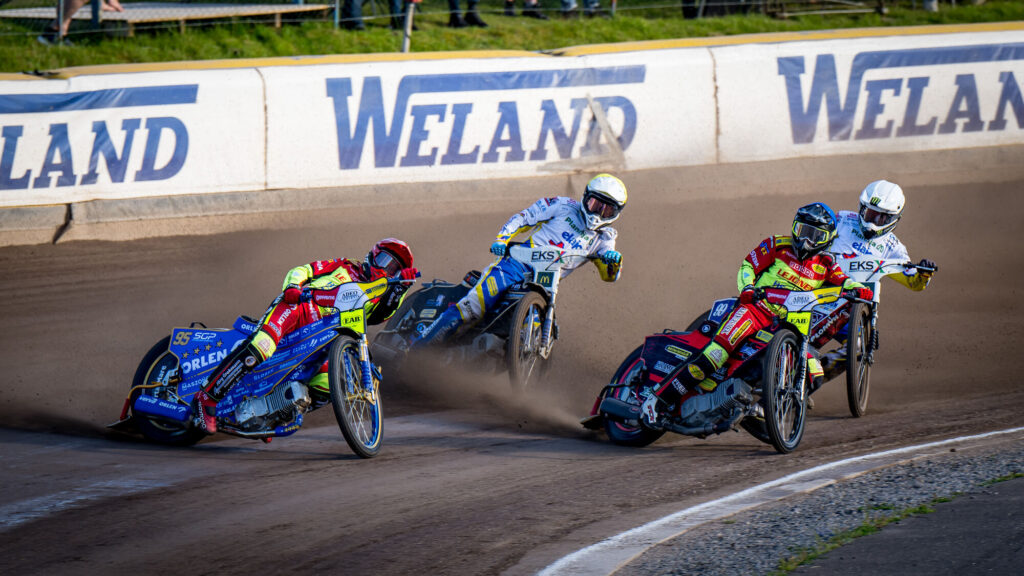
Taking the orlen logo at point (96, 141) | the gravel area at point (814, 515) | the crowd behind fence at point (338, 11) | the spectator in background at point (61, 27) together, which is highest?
the crowd behind fence at point (338, 11)

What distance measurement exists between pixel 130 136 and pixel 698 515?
32.3 ft

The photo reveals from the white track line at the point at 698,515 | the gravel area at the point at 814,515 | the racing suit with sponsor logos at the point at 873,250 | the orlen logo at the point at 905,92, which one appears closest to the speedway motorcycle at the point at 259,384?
the white track line at the point at 698,515

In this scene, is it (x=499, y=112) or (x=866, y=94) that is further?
(x=866, y=94)

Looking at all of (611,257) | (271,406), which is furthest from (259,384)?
(611,257)

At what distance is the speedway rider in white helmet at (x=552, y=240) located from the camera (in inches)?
420

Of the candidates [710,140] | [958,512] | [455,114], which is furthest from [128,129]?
[958,512]

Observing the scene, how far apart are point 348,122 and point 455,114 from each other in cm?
149

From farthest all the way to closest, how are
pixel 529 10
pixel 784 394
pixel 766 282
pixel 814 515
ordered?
pixel 529 10
pixel 766 282
pixel 784 394
pixel 814 515

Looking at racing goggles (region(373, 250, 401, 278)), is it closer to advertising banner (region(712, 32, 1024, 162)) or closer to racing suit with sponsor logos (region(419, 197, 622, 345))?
racing suit with sponsor logos (region(419, 197, 622, 345))

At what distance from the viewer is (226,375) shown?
8305 millimetres

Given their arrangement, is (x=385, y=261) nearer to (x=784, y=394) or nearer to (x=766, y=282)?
(x=784, y=394)

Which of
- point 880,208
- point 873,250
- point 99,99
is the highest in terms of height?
point 99,99

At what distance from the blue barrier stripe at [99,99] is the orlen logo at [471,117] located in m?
1.95

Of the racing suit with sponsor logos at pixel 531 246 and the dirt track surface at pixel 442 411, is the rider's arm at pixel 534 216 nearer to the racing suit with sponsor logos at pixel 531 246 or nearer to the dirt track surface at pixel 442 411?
the racing suit with sponsor logos at pixel 531 246
